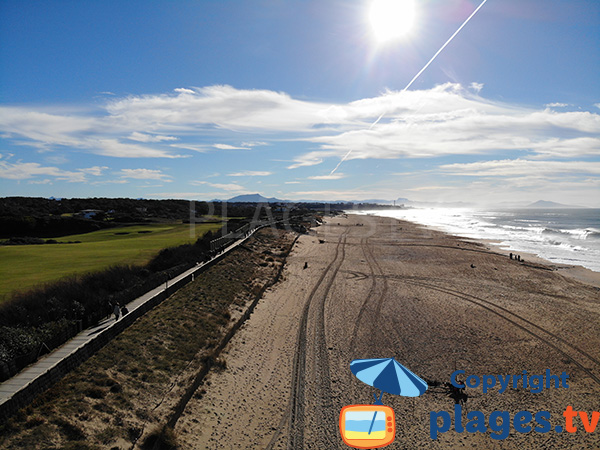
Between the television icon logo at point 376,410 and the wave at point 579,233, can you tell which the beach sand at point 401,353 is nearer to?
the television icon logo at point 376,410

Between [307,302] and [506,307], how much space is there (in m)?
12.3

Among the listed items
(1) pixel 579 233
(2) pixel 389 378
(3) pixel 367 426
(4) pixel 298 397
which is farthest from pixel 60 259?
(1) pixel 579 233

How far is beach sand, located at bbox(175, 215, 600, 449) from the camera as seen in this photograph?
10.6 metres

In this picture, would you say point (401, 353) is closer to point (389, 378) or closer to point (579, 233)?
point (389, 378)

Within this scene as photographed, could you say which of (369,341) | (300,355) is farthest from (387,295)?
(300,355)

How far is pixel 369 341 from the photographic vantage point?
1698 centimetres

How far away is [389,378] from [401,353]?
594 centimetres

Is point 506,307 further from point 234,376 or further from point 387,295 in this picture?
point 234,376

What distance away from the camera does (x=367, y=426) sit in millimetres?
10078

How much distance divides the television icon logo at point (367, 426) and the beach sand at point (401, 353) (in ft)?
1.46

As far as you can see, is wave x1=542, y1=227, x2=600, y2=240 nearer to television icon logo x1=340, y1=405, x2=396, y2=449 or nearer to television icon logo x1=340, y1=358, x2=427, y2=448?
television icon logo x1=340, y1=358, x2=427, y2=448

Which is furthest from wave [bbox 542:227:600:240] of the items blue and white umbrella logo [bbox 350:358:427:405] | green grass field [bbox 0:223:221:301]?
green grass field [bbox 0:223:221:301]

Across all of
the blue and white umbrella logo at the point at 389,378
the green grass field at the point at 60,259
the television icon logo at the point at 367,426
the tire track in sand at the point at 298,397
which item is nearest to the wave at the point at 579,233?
the tire track in sand at the point at 298,397

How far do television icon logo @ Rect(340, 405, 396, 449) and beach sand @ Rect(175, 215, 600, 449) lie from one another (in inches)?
17.5
